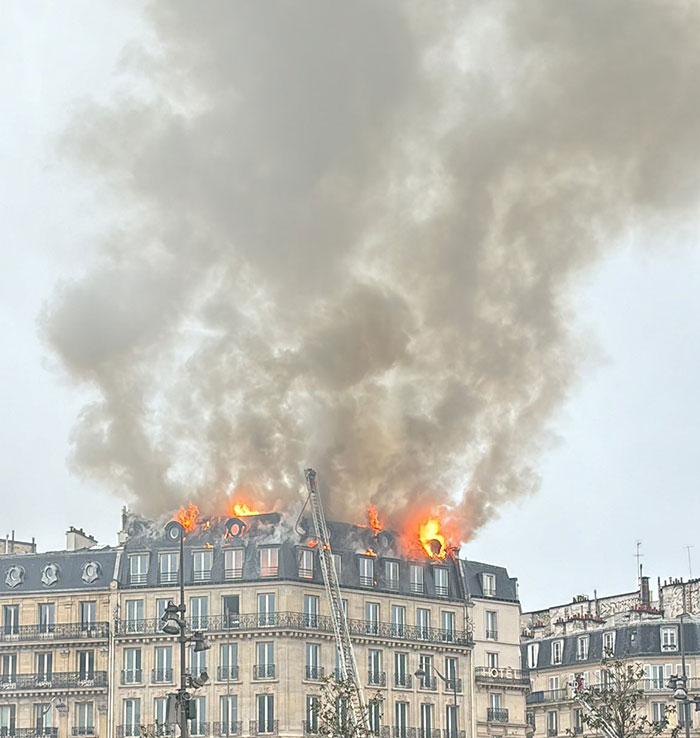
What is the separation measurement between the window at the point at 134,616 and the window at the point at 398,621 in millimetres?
15007

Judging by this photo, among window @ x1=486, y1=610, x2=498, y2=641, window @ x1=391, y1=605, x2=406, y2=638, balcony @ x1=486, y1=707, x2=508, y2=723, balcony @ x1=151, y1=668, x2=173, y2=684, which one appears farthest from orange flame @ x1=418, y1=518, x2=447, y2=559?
balcony @ x1=151, y1=668, x2=173, y2=684

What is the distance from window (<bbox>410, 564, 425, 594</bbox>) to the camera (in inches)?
4065

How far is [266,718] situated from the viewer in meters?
93.4

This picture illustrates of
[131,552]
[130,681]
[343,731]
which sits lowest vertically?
[343,731]

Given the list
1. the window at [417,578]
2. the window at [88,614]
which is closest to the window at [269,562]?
the window at [88,614]

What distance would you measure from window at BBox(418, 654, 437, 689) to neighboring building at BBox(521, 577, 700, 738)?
13592 mm

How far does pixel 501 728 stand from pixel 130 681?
79.1 feet

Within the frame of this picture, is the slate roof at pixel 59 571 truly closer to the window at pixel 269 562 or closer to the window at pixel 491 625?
the window at pixel 269 562

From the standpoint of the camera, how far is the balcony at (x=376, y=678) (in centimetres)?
9831

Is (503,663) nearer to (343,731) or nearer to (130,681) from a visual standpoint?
(130,681)

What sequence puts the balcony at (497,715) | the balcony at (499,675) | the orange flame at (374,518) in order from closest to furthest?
the balcony at (497,715), the orange flame at (374,518), the balcony at (499,675)

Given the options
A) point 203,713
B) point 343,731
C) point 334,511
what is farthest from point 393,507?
point 343,731

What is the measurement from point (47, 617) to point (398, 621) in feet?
68.6

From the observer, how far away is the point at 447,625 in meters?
104
